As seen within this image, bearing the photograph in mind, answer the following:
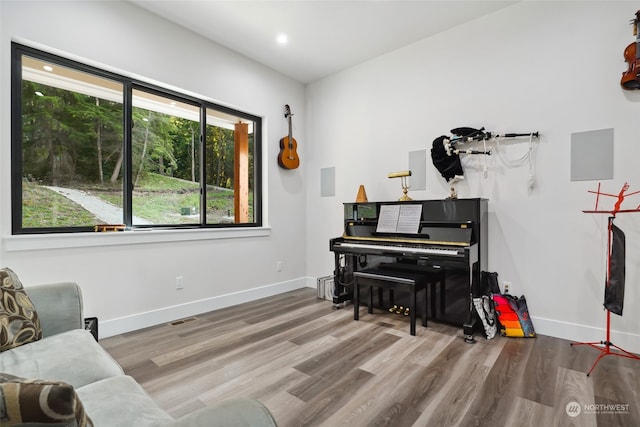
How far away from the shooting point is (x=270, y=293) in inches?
157

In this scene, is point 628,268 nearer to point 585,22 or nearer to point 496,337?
point 496,337

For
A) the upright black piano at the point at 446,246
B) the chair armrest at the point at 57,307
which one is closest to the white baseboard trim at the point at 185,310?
the chair armrest at the point at 57,307

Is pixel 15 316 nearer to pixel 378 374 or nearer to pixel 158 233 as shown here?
pixel 158 233

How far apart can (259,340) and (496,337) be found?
1.97 metres

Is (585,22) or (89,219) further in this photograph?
(89,219)

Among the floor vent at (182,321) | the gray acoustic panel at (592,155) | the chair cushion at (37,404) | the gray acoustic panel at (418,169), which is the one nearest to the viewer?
the chair cushion at (37,404)

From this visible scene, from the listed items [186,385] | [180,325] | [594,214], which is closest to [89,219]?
[180,325]

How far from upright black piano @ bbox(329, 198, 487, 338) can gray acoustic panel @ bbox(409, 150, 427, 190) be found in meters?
0.37

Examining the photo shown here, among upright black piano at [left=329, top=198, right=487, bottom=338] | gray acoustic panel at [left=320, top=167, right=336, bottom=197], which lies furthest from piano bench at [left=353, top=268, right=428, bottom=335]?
gray acoustic panel at [left=320, top=167, right=336, bottom=197]

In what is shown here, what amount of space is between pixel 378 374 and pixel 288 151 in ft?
9.71

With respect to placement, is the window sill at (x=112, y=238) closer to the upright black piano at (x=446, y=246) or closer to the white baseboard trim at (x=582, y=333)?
the upright black piano at (x=446, y=246)

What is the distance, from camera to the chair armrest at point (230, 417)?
716 mm

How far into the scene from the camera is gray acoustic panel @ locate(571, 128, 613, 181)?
7.94 ft

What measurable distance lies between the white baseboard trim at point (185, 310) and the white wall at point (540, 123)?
188 cm
